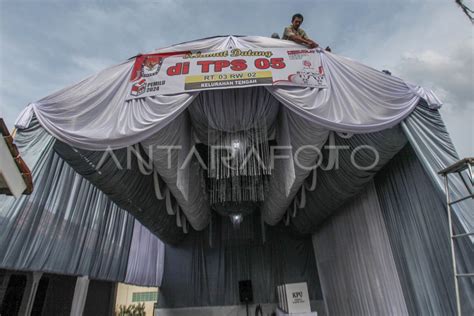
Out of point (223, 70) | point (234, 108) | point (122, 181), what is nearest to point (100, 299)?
point (122, 181)

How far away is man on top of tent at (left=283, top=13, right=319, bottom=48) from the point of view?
2.90m

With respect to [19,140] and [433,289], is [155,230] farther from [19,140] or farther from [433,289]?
[433,289]

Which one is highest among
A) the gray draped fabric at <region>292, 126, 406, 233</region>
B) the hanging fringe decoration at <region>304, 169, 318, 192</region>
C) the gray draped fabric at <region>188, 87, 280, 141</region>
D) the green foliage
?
the gray draped fabric at <region>188, 87, 280, 141</region>

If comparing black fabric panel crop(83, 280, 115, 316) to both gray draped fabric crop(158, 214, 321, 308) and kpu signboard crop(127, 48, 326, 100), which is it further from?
kpu signboard crop(127, 48, 326, 100)

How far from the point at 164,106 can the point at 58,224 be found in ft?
6.11

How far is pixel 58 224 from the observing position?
283cm

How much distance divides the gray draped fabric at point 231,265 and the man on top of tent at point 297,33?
4929mm

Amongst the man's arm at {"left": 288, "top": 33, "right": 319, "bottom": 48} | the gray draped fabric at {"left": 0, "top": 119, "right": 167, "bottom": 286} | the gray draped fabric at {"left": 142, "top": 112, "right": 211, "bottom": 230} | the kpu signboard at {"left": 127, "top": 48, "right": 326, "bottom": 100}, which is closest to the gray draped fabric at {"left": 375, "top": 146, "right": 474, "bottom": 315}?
the kpu signboard at {"left": 127, "top": 48, "right": 326, "bottom": 100}

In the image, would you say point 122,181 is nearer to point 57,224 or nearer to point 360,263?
point 57,224

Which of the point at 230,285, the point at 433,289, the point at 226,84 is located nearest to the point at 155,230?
the point at 230,285

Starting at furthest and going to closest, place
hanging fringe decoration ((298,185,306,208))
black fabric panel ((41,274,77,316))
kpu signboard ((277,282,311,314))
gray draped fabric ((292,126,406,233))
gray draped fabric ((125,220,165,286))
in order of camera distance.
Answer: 1. gray draped fabric ((125,220,165,286))
2. hanging fringe decoration ((298,185,306,208))
3. kpu signboard ((277,282,311,314))
4. black fabric panel ((41,274,77,316))
5. gray draped fabric ((292,126,406,233))

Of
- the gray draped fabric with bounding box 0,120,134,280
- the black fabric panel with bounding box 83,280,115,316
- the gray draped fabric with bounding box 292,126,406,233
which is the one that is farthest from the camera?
the black fabric panel with bounding box 83,280,115,316

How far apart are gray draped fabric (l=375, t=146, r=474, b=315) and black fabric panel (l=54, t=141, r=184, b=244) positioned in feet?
11.4

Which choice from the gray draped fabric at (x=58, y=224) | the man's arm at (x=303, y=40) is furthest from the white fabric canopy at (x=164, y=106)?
the gray draped fabric at (x=58, y=224)
